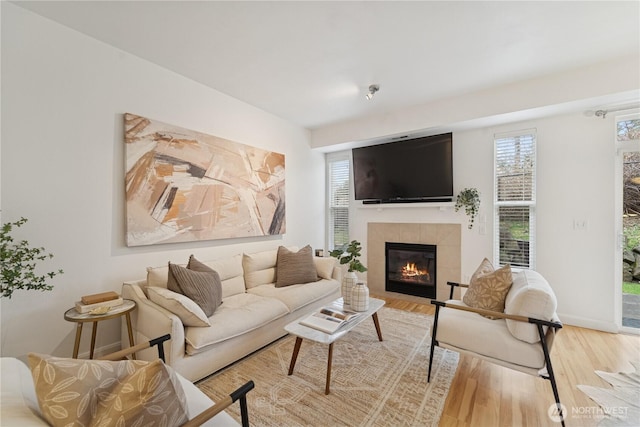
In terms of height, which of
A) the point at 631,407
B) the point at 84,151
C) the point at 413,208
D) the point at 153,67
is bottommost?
the point at 631,407

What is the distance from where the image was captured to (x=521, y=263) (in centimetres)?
348

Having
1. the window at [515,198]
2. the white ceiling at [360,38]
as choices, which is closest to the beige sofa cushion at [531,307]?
the window at [515,198]

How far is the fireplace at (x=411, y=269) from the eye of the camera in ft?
13.3

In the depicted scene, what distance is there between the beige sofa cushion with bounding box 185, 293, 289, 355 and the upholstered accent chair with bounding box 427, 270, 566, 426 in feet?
4.83

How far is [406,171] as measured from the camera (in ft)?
13.5

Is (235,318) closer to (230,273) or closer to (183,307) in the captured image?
(183,307)

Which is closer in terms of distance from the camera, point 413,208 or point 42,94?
point 42,94

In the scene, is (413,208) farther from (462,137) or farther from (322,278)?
(322,278)

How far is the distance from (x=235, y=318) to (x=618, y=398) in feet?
9.54

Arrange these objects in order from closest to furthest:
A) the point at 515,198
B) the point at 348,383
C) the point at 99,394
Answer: the point at 99,394
the point at 348,383
the point at 515,198

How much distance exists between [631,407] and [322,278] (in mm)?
2792

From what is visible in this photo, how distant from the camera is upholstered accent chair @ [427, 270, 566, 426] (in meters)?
1.76

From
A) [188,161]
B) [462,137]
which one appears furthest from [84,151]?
[462,137]

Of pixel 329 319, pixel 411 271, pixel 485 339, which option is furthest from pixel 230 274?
pixel 411 271
